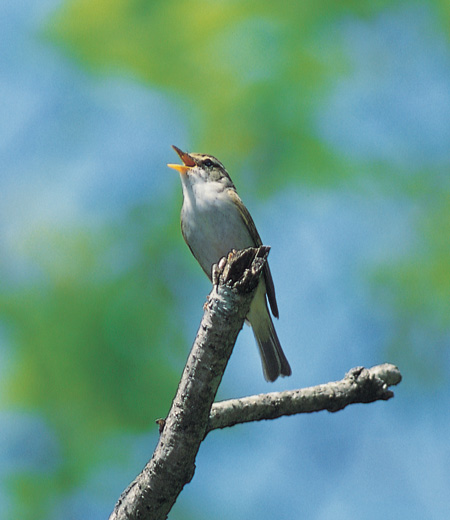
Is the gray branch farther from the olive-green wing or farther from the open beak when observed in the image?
the open beak

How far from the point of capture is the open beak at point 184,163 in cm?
596

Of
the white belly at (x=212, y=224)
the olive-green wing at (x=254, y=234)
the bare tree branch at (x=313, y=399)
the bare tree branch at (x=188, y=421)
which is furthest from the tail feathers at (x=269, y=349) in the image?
the bare tree branch at (x=188, y=421)

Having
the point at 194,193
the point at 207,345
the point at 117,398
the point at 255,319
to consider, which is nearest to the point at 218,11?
the point at 194,193

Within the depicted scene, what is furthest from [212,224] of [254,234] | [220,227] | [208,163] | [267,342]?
[267,342]

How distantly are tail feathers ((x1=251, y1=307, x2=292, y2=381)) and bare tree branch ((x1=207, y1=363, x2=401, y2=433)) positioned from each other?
2.47 metres

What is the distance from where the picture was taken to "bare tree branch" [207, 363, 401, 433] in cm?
331

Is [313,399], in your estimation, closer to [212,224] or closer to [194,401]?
[194,401]

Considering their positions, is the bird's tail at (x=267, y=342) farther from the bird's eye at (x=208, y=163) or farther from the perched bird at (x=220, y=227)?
the bird's eye at (x=208, y=163)

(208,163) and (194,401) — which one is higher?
(208,163)

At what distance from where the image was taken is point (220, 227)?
592cm

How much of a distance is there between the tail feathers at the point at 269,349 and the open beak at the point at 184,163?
1.54 metres

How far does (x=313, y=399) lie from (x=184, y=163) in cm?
328

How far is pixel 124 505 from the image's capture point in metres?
2.89

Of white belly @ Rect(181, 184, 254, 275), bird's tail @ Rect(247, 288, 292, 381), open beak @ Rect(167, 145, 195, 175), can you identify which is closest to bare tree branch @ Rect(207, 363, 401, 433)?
bird's tail @ Rect(247, 288, 292, 381)
